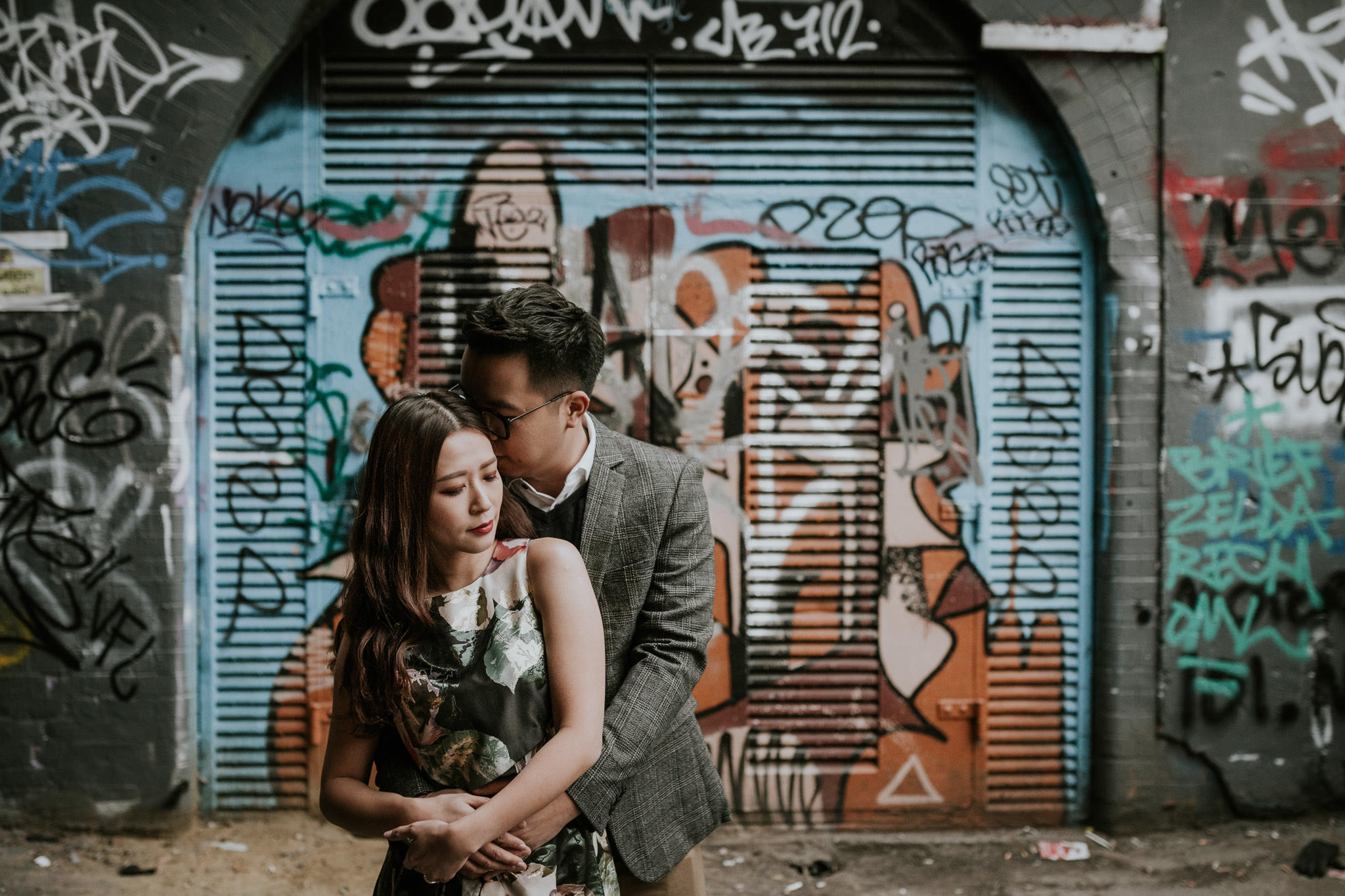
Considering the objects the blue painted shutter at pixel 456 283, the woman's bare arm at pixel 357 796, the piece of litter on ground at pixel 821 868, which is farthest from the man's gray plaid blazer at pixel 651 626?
the blue painted shutter at pixel 456 283

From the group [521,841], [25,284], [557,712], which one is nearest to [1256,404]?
[557,712]

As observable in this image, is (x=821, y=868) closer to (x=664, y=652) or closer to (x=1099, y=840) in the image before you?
(x=1099, y=840)

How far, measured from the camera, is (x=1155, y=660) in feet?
14.6

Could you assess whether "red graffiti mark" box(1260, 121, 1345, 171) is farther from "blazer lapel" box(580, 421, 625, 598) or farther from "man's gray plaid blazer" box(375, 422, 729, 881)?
"blazer lapel" box(580, 421, 625, 598)

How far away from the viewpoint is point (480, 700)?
1784 millimetres

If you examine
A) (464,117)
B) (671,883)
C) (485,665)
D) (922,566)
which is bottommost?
(671,883)

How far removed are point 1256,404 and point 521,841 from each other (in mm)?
4136

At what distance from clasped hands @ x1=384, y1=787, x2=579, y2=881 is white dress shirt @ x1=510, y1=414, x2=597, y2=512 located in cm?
64

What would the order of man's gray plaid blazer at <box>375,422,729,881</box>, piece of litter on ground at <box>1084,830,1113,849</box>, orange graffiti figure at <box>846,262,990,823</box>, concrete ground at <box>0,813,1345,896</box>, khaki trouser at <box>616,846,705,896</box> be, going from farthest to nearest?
orange graffiti figure at <box>846,262,990,823</box> < piece of litter on ground at <box>1084,830,1113,849</box> < concrete ground at <box>0,813,1345,896</box> < khaki trouser at <box>616,846,705,896</box> < man's gray plaid blazer at <box>375,422,729,881</box>

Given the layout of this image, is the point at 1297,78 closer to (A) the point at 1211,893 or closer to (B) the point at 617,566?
(A) the point at 1211,893

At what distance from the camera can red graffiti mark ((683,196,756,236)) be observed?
4477 millimetres

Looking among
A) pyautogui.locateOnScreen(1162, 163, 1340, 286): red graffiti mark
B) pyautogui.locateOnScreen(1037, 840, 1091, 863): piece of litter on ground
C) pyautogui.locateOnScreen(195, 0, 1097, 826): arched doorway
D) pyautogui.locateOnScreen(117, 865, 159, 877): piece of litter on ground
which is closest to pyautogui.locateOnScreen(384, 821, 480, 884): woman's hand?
pyautogui.locateOnScreen(195, 0, 1097, 826): arched doorway

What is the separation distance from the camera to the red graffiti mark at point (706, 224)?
4.48m

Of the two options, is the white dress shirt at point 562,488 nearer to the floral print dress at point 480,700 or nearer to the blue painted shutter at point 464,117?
the floral print dress at point 480,700
